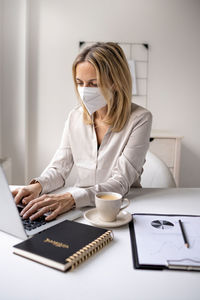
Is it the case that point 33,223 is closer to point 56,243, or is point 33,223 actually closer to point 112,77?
point 56,243

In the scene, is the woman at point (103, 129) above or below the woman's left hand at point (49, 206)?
above

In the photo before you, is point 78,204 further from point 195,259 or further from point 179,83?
point 179,83

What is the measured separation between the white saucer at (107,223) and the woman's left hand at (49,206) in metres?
0.08

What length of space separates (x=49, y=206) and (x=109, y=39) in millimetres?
2606

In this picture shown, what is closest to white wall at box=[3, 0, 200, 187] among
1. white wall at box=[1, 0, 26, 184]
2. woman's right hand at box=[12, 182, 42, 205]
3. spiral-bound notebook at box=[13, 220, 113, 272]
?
white wall at box=[1, 0, 26, 184]

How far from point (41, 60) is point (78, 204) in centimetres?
248

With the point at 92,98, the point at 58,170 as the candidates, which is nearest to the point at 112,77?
the point at 92,98

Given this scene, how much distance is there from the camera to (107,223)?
2.82 feet

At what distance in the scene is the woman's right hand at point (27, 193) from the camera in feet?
3.36

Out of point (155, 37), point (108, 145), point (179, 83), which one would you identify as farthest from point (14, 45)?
point (108, 145)

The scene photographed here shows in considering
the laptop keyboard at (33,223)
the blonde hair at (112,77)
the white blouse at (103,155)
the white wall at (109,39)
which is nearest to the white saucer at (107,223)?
the laptop keyboard at (33,223)

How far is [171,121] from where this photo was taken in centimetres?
328

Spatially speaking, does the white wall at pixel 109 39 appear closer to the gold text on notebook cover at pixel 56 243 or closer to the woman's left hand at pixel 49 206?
the woman's left hand at pixel 49 206

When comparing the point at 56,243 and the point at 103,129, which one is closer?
the point at 56,243
